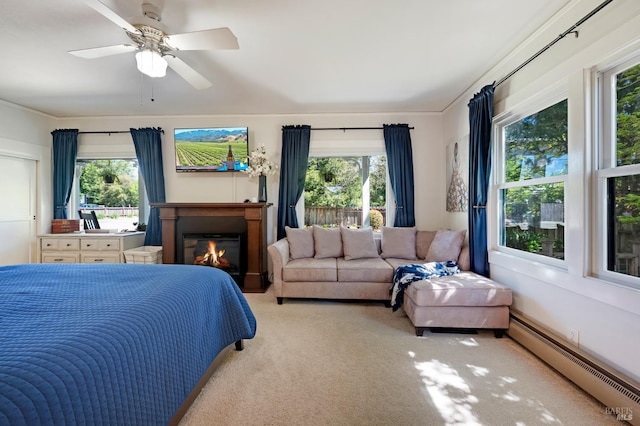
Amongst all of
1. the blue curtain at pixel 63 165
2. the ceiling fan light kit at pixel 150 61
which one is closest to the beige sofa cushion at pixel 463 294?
the ceiling fan light kit at pixel 150 61

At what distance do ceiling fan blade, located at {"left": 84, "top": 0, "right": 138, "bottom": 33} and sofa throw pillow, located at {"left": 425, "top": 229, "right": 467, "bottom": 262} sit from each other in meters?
3.62

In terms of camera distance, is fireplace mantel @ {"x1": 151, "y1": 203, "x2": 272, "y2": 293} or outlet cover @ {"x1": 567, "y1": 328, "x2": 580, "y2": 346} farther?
fireplace mantel @ {"x1": 151, "y1": 203, "x2": 272, "y2": 293}

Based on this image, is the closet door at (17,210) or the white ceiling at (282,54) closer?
the white ceiling at (282,54)

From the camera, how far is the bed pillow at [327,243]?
382 cm

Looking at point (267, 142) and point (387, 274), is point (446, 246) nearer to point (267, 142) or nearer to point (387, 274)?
point (387, 274)

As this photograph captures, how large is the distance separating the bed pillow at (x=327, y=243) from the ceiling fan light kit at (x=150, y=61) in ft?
8.40

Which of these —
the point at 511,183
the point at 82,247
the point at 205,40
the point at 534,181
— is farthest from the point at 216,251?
the point at 534,181

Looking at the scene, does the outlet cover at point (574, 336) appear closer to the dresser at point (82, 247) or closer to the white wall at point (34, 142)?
the dresser at point (82, 247)

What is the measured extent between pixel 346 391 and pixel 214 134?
3826 mm

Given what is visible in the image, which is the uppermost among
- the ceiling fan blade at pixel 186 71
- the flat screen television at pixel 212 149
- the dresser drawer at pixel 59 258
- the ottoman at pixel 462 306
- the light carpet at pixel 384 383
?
the ceiling fan blade at pixel 186 71

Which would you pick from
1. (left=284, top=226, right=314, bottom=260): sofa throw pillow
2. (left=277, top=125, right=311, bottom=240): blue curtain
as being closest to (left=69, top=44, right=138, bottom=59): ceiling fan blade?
(left=277, top=125, right=311, bottom=240): blue curtain

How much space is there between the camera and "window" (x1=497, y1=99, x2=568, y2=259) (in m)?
2.23

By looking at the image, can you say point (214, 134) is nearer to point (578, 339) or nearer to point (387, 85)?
point (387, 85)

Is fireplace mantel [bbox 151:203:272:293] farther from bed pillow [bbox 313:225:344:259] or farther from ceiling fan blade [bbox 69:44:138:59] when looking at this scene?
ceiling fan blade [bbox 69:44:138:59]
